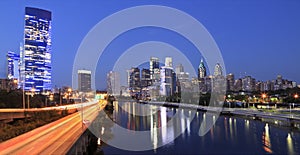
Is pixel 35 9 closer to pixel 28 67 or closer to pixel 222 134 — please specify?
pixel 28 67

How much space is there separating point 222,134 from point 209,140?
263 centimetres

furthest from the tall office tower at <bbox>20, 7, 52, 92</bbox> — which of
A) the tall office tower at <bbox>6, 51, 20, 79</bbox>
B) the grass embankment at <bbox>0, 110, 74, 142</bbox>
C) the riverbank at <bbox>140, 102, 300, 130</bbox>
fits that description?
the grass embankment at <bbox>0, 110, 74, 142</bbox>

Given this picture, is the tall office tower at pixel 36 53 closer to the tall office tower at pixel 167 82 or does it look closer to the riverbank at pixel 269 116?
the tall office tower at pixel 167 82

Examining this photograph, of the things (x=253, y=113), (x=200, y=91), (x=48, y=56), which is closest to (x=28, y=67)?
(x=48, y=56)

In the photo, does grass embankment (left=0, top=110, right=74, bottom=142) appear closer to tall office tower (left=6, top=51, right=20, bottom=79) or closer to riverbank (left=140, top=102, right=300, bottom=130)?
riverbank (left=140, top=102, right=300, bottom=130)

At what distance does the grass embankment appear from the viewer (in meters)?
13.2

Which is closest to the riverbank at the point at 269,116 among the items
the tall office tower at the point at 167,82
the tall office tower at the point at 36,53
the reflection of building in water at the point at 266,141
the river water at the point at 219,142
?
the river water at the point at 219,142

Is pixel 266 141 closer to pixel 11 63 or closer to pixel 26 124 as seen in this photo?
pixel 26 124

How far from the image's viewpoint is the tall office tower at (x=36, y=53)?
74.4 metres

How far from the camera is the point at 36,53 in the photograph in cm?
7712

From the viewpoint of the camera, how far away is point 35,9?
90.8m

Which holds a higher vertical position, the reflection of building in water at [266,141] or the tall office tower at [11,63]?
the tall office tower at [11,63]

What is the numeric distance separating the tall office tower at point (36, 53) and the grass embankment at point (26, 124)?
5179 centimetres

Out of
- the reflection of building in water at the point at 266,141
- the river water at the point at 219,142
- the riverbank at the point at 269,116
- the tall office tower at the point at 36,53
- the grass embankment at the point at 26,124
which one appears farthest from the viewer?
the tall office tower at the point at 36,53
